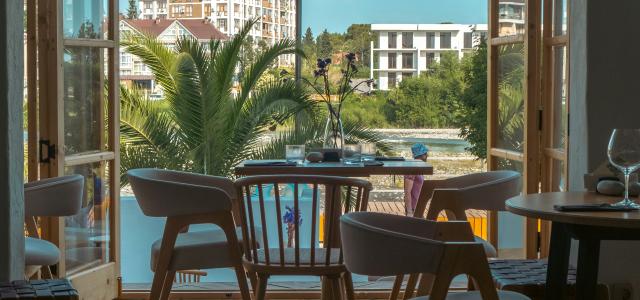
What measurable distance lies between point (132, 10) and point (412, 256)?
31.1ft

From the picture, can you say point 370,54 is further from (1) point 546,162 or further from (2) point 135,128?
(1) point 546,162

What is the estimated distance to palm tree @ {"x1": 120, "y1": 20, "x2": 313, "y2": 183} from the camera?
304 inches

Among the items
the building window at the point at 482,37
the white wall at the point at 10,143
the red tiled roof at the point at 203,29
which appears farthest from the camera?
the red tiled roof at the point at 203,29

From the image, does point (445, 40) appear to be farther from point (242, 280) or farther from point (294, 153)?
point (242, 280)

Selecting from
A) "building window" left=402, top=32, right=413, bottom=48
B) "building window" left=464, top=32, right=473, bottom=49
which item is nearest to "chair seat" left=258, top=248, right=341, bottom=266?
"building window" left=402, top=32, right=413, bottom=48

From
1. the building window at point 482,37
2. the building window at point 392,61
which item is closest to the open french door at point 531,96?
the building window at point 482,37

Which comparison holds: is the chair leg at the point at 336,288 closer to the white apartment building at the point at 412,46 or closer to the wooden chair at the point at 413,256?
the wooden chair at the point at 413,256

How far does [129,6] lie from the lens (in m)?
11.4

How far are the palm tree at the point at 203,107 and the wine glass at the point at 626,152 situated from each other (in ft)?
16.1

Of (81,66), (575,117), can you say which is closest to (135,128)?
(81,66)

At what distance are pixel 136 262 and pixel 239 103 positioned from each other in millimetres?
1492

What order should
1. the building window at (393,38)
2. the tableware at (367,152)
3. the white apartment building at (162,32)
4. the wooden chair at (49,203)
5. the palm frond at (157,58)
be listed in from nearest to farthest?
the wooden chair at (49,203) < the tableware at (367,152) < the palm frond at (157,58) < the white apartment building at (162,32) < the building window at (393,38)

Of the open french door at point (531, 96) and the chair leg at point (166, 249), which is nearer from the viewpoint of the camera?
the chair leg at point (166, 249)

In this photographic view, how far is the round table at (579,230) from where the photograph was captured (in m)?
2.47
